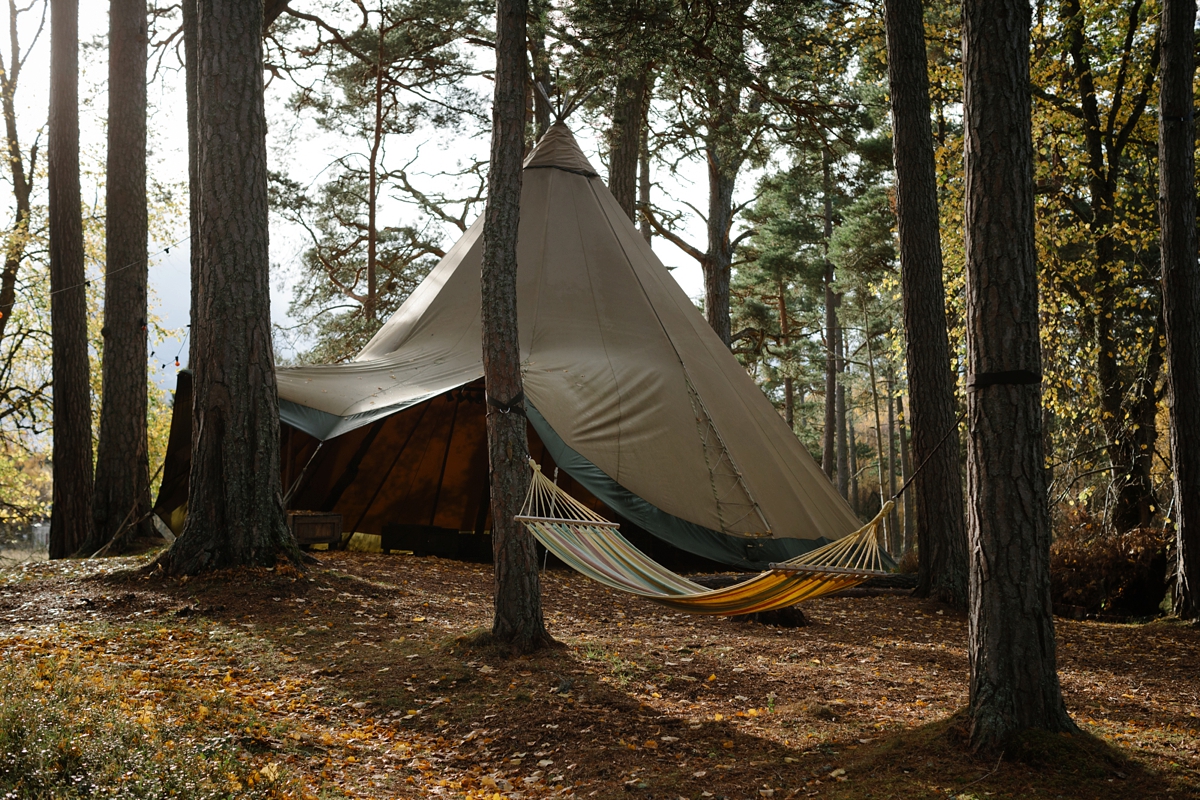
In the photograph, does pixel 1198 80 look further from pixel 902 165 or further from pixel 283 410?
pixel 283 410

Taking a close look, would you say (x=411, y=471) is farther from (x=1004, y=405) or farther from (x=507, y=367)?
(x=1004, y=405)

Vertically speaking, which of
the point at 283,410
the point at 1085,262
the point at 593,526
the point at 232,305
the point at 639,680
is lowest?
the point at 639,680

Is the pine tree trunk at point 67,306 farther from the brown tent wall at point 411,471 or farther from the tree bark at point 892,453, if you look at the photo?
the tree bark at point 892,453

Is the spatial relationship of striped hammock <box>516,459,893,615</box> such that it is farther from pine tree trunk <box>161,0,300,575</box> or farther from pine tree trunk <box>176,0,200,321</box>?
pine tree trunk <box>176,0,200,321</box>

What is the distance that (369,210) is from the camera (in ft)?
42.0

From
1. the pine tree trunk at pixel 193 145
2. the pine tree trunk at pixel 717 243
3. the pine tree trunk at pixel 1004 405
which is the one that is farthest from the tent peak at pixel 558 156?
the pine tree trunk at pixel 1004 405

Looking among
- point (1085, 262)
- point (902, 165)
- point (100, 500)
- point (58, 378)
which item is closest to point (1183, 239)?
point (902, 165)

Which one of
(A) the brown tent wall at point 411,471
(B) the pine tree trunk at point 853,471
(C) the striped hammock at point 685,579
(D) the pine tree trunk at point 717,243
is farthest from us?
(B) the pine tree trunk at point 853,471

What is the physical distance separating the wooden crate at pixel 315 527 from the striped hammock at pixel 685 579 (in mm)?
3341

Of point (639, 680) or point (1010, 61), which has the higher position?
point (1010, 61)

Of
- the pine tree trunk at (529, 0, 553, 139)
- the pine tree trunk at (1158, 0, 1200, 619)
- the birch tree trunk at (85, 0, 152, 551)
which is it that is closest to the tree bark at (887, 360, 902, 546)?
the pine tree trunk at (529, 0, 553, 139)

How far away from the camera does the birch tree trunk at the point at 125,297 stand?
19.8 ft

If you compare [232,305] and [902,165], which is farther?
[902,165]

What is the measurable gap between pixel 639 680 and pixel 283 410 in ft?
12.0
